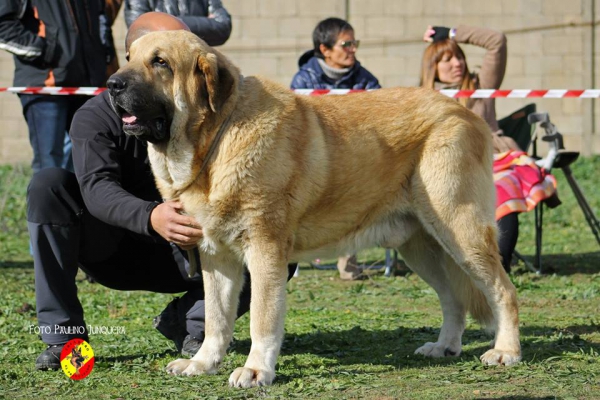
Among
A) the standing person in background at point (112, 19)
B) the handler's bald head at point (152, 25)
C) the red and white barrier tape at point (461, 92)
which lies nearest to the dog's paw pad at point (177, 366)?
the handler's bald head at point (152, 25)

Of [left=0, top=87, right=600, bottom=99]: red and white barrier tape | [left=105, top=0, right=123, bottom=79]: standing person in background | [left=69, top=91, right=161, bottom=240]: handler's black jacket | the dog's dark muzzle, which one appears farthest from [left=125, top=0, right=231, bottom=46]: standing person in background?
the dog's dark muzzle

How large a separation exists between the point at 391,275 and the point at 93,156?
3371mm

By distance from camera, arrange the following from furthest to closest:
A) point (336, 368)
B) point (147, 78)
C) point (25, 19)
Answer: point (25, 19), point (336, 368), point (147, 78)

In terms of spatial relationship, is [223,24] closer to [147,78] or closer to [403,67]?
[147,78]

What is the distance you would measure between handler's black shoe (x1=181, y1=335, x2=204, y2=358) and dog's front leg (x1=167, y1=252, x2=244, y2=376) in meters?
0.29

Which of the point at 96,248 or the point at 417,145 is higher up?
the point at 417,145

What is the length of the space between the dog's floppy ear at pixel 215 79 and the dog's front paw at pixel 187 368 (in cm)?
110

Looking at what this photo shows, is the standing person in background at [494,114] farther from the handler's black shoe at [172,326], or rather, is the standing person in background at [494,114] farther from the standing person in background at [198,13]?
the handler's black shoe at [172,326]

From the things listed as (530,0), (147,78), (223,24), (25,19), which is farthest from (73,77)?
(530,0)

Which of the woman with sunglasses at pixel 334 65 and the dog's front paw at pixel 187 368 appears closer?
the dog's front paw at pixel 187 368

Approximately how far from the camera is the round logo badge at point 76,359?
3798 millimetres

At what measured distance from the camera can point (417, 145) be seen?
4195 mm

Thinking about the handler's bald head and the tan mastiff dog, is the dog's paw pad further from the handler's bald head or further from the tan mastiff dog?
the handler's bald head

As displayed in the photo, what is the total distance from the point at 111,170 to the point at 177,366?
0.91 metres
